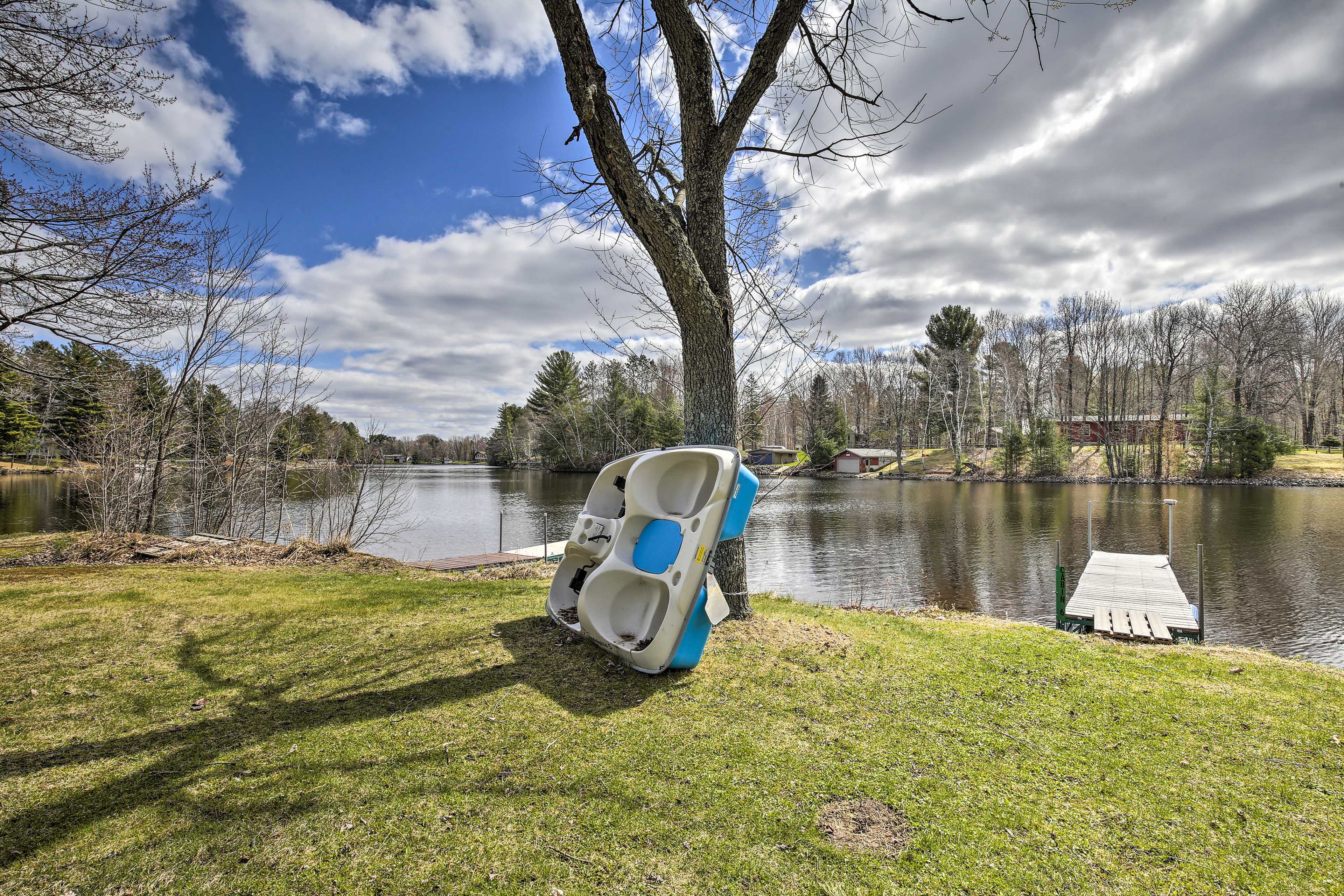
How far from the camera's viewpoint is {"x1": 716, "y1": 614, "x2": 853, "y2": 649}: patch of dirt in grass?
14.3ft

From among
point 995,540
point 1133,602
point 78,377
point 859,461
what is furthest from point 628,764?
point 859,461

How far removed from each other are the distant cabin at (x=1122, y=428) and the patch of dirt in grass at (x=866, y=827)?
5266cm

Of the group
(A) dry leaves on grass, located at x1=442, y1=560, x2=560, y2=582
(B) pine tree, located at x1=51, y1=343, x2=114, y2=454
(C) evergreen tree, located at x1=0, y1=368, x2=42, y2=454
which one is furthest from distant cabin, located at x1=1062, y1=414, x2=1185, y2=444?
(C) evergreen tree, located at x1=0, y1=368, x2=42, y2=454

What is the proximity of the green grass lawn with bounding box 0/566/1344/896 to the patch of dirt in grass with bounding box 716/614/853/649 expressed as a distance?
0.15 ft

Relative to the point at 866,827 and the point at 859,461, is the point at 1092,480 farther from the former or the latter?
the point at 866,827

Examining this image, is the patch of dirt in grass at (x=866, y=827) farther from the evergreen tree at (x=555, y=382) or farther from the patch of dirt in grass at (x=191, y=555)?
the evergreen tree at (x=555, y=382)

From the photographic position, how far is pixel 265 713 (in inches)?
120

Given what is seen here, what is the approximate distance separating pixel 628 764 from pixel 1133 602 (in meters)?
10.6

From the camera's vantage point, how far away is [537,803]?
2.35 metres

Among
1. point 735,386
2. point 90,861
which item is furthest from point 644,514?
point 90,861

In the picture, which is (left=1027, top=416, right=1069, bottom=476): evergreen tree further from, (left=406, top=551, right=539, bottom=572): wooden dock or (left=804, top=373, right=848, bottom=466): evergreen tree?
(left=406, top=551, right=539, bottom=572): wooden dock

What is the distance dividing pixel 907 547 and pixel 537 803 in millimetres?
18074

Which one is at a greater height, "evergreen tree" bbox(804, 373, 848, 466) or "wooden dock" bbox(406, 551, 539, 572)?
"evergreen tree" bbox(804, 373, 848, 466)

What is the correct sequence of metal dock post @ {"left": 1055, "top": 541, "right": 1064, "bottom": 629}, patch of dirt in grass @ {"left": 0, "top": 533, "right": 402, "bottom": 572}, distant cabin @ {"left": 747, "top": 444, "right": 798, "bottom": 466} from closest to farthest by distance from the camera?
patch of dirt in grass @ {"left": 0, "top": 533, "right": 402, "bottom": 572}, metal dock post @ {"left": 1055, "top": 541, "right": 1064, "bottom": 629}, distant cabin @ {"left": 747, "top": 444, "right": 798, "bottom": 466}
